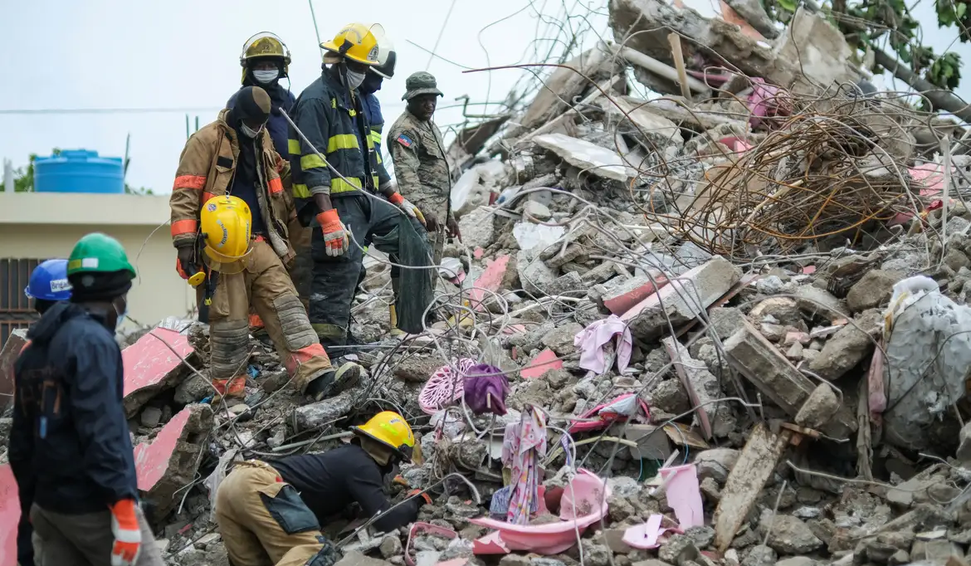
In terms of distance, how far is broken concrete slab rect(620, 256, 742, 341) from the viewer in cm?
479

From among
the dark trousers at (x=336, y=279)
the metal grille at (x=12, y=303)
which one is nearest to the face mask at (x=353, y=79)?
the dark trousers at (x=336, y=279)

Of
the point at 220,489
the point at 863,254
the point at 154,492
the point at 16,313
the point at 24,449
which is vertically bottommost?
the point at 16,313

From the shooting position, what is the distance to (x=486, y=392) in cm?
411

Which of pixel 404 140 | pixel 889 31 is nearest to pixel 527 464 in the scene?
pixel 404 140

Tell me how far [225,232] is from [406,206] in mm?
1300

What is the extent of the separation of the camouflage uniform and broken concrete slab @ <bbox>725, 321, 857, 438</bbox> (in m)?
2.85

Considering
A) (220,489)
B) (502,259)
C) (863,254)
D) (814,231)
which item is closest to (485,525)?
(220,489)

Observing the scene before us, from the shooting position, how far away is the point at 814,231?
19.3ft

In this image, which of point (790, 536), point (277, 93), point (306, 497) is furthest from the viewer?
point (277, 93)

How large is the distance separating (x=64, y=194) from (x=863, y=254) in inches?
438

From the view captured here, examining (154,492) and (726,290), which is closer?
(154,492)

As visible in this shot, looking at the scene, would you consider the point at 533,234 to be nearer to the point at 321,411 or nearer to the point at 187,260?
the point at 321,411

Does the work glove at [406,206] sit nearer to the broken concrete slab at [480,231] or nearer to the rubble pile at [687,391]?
the rubble pile at [687,391]

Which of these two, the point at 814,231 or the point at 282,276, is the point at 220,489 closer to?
the point at 282,276
